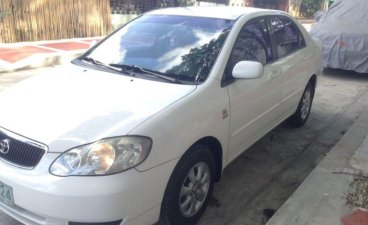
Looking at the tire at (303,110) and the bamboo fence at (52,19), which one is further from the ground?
the bamboo fence at (52,19)

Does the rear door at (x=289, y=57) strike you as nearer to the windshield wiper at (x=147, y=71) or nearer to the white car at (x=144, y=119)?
the white car at (x=144, y=119)

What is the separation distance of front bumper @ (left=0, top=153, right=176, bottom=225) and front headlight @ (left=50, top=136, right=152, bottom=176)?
39 millimetres

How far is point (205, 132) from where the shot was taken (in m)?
2.95

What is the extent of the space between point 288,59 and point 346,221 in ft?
6.78

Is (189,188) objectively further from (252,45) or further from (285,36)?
(285,36)

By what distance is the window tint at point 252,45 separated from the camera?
3.51 m

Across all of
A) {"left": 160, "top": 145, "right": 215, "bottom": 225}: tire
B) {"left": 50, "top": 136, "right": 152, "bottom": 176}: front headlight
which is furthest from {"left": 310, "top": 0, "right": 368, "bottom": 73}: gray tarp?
{"left": 50, "top": 136, "right": 152, "bottom": 176}: front headlight

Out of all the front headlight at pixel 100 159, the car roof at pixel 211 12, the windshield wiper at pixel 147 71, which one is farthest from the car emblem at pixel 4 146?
the car roof at pixel 211 12

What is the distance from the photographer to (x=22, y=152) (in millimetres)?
2494

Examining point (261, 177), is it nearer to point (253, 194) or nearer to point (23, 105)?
point (253, 194)

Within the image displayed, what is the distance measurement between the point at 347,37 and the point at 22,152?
7991 mm

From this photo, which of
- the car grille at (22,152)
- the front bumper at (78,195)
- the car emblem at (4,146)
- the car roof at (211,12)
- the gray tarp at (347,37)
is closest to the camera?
the front bumper at (78,195)

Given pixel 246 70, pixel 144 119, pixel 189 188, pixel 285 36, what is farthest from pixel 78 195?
pixel 285 36

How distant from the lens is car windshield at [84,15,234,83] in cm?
328
